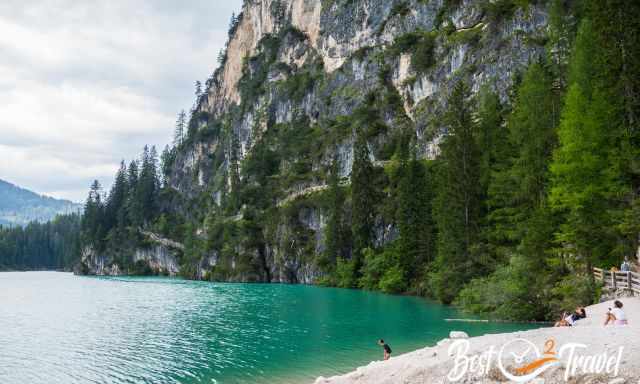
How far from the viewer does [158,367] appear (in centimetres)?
2448

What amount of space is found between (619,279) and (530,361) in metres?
18.0

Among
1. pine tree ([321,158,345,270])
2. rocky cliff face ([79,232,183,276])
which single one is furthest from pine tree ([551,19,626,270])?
rocky cliff face ([79,232,183,276])

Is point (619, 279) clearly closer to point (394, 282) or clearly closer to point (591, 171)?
point (591, 171)

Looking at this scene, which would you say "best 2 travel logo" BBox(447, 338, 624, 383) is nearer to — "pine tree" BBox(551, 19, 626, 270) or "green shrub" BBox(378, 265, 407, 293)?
"pine tree" BBox(551, 19, 626, 270)

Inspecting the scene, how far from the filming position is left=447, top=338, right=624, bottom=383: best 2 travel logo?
12.3 metres

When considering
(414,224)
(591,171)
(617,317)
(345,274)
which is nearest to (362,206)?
(345,274)

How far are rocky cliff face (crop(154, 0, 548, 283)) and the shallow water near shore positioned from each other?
32.3 m

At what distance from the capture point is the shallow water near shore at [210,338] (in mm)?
23438

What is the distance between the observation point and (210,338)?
32281 millimetres

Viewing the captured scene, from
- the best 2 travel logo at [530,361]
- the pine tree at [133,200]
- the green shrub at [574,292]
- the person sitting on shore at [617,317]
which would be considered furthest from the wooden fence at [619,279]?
the pine tree at [133,200]

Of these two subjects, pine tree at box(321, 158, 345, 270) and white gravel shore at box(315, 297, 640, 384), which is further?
pine tree at box(321, 158, 345, 270)

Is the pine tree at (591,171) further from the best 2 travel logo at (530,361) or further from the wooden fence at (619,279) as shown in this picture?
the best 2 travel logo at (530,361)

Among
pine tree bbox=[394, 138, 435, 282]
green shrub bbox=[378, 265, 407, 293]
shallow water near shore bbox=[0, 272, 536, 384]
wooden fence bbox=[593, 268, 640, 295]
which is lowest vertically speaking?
shallow water near shore bbox=[0, 272, 536, 384]

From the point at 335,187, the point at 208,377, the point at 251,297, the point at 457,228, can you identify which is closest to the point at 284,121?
the point at 335,187
